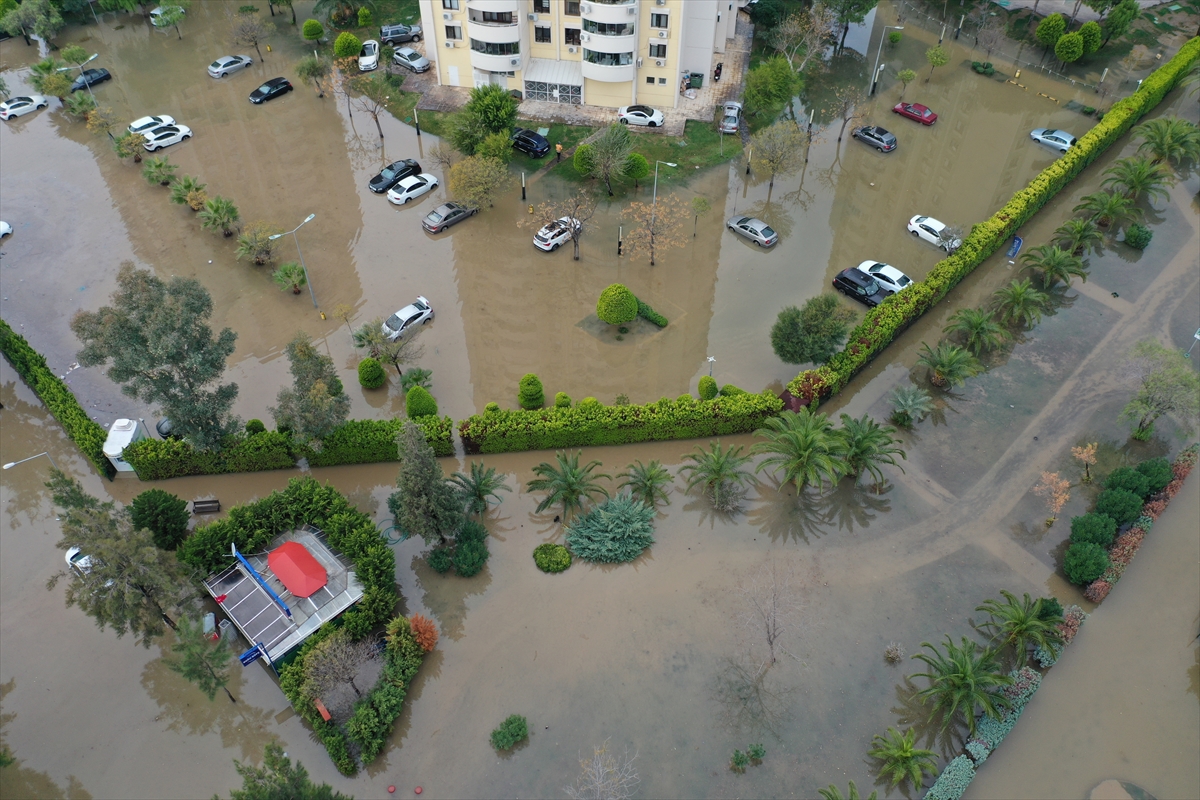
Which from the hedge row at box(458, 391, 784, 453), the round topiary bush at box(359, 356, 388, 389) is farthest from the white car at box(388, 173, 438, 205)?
the hedge row at box(458, 391, 784, 453)

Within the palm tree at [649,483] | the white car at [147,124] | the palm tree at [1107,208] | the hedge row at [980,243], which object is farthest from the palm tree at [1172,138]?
the white car at [147,124]

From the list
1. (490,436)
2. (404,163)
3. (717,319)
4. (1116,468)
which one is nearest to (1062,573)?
(1116,468)

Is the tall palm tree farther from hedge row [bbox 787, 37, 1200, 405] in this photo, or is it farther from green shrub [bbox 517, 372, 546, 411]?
green shrub [bbox 517, 372, 546, 411]

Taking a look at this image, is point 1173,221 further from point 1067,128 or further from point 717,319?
point 717,319

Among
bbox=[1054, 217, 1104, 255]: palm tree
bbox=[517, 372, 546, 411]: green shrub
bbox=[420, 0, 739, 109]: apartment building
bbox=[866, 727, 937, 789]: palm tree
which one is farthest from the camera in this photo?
bbox=[420, 0, 739, 109]: apartment building

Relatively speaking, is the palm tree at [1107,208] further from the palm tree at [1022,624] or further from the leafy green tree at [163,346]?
the leafy green tree at [163,346]
